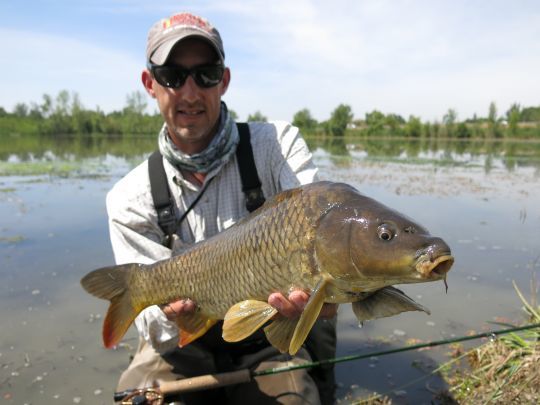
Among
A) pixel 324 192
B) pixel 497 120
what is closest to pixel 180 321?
pixel 324 192

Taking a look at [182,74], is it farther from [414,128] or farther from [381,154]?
[414,128]

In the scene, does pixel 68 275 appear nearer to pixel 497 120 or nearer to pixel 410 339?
pixel 410 339

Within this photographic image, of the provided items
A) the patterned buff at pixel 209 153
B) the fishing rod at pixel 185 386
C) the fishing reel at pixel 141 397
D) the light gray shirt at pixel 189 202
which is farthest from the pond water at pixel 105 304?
the patterned buff at pixel 209 153

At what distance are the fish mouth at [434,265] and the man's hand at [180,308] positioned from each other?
1.07 meters

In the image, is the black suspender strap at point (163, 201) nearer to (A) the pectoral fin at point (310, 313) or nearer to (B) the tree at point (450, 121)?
(A) the pectoral fin at point (310, 313)

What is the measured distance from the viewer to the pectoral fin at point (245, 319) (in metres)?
1.57

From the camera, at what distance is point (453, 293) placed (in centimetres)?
436

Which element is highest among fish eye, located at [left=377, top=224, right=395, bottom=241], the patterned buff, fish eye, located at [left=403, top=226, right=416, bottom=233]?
the patterned buff

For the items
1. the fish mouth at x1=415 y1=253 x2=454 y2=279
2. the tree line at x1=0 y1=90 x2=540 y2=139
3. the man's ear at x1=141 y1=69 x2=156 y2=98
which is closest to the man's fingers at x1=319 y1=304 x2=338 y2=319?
the fish mouth at x1=415 y1=253 x2=454 y2=279

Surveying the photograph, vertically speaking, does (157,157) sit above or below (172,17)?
below

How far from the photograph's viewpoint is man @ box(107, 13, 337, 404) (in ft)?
7.41

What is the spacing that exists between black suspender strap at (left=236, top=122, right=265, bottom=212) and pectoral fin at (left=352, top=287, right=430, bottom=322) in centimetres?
103

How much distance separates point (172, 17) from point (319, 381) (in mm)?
2459

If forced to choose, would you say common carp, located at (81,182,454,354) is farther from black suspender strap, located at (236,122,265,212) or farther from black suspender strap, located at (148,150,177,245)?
black suspender strap, located at (236,122,265,212)
